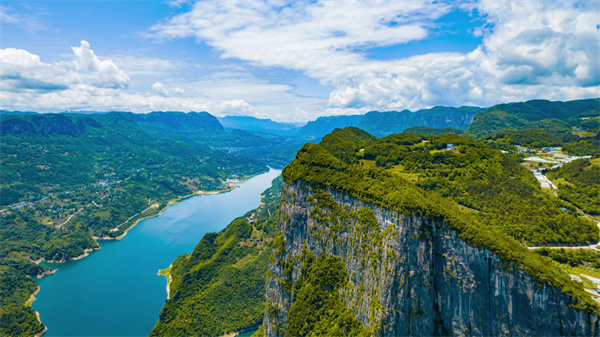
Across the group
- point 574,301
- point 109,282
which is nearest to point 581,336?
point 574,301

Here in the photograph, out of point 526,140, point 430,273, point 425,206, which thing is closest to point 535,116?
point 526,140

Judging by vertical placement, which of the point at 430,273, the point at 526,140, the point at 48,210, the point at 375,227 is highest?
the point at 526,140

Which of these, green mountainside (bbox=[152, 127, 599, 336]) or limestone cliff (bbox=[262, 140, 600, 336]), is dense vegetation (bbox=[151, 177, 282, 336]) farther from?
limestone cliff (bbox=[262, 140, 600, 336])

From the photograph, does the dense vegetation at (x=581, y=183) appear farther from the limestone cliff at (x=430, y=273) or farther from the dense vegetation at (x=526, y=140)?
the limestone cliff at (x=430, y=273)

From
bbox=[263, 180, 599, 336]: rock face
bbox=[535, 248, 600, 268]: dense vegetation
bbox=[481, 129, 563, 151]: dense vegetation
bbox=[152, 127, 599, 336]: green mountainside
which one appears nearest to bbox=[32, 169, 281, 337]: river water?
bbox=[152, 127, 599, 336]: green mountainside

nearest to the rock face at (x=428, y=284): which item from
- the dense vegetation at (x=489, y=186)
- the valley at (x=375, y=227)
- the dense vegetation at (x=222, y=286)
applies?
the valley at (x=375, y=227)

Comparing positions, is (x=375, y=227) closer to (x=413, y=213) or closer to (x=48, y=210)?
(x=413, y=213)

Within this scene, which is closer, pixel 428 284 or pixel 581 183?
pixel 428 284
